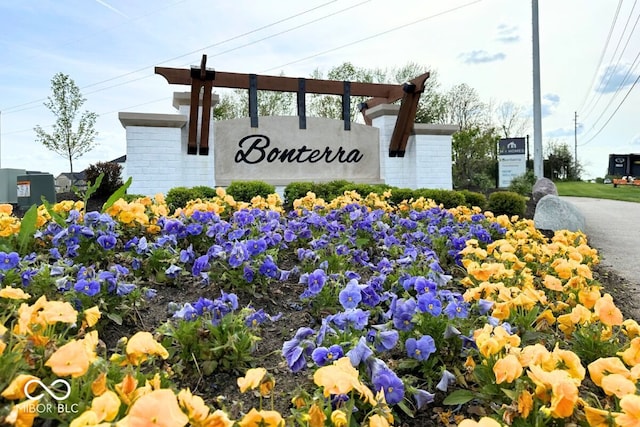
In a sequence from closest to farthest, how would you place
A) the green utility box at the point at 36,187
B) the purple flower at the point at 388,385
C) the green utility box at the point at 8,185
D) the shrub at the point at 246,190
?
the purple flower at the point at 388,385, the shrub at the point at 246,190, the green utility box at the point at 36,187, the green utility box at the point at 8,185

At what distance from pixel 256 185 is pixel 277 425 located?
23.0 ft

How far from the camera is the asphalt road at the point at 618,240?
5.35m

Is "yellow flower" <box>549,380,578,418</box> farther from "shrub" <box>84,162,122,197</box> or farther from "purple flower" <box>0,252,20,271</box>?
"shrub" <box>84,162,122,197</box>

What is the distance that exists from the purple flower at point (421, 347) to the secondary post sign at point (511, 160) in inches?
735

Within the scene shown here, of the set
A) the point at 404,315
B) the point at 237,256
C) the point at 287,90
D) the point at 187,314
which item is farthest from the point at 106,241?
the point at 287,90

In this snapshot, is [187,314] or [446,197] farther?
[446,197]

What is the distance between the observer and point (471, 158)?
21297mm

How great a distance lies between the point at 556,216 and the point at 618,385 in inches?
Result: 261

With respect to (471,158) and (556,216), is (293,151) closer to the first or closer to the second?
(556,216)

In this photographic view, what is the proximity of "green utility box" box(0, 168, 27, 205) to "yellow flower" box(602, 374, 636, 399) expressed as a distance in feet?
43.5

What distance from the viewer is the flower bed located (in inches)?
48.3

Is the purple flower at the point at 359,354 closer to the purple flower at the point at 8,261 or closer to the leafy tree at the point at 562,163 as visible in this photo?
the purple flower at the point at 8,261

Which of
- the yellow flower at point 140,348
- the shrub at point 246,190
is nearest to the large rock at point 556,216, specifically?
the shrub at point 246,190

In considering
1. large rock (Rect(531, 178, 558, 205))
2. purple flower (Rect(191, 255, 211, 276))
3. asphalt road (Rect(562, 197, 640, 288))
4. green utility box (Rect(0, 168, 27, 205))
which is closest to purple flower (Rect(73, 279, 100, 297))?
purple flower (Rect(191, 255, 211, 276))
